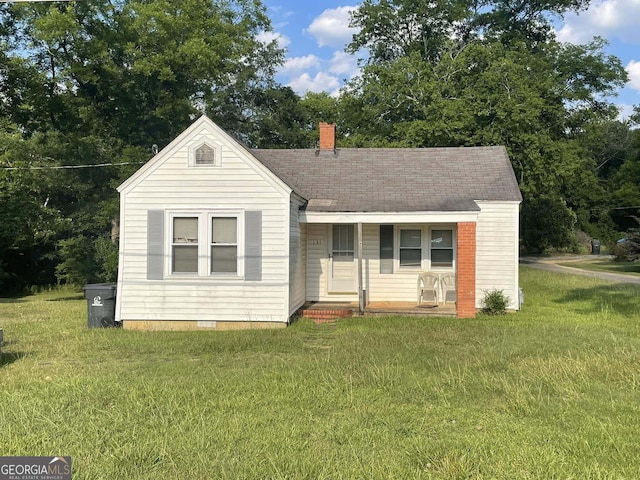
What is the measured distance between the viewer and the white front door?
14.8 meters

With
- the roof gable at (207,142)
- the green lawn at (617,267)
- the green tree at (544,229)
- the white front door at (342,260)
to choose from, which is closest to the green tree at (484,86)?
the green tree at (544,229)

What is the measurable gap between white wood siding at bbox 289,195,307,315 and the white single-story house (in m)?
0.05

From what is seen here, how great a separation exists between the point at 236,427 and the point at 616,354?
240 inches

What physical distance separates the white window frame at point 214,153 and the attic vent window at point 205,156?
0.07 feet

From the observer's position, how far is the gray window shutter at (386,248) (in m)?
14.7

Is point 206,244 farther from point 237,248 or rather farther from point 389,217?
point 389,217

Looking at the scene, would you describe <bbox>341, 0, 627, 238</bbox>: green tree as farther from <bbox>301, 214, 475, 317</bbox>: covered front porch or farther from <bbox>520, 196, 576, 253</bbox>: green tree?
<bbox>301, 214, 475, 317</bbox>: covered front porch

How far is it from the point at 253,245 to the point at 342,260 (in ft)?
12.7

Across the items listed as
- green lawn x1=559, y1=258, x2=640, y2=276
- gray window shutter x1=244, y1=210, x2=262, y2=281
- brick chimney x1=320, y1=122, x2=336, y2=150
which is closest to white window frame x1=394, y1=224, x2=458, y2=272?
brick chimney x1=320, y1=122, x2=336, y2=150

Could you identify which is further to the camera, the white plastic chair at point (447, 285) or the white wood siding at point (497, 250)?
the white plastic chair at point (447, 285)

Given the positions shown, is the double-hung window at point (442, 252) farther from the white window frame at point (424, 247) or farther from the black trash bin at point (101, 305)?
the black trash bin at point (101, 305)

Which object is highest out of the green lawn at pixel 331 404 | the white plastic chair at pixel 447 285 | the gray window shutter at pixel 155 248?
the gray window shutter at pixel 155 248

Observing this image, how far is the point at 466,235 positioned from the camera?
12773 millimetres

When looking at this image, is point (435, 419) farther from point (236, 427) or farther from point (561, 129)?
point (561, 129)
